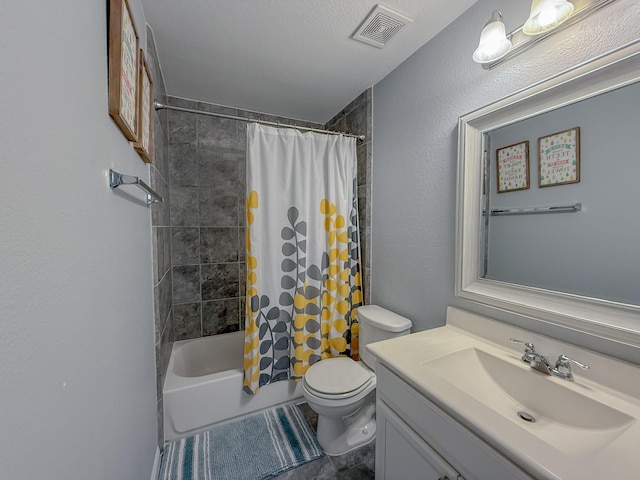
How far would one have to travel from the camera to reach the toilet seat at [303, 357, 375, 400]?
4.46 ft

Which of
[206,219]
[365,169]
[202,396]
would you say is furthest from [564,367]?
[206,219]

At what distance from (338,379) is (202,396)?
2.81 ft

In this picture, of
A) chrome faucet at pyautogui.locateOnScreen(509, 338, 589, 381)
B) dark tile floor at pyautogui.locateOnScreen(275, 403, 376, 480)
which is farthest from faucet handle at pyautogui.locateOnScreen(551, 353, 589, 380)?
dark tile floor at pyautogui.locateOnScreen(275, 403, 376, 480)

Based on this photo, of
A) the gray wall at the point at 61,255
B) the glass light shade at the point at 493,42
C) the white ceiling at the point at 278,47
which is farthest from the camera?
the white ceiling at the point at 278,47

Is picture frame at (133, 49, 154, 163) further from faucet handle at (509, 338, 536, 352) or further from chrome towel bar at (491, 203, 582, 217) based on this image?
faucet handle at (509, 338, 536, 352)

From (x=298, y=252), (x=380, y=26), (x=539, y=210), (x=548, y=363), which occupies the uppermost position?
(x=380, y=26)

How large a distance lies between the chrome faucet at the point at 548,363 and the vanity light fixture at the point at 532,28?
1142mm

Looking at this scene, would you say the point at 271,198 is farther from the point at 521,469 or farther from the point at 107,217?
the point at 521,469

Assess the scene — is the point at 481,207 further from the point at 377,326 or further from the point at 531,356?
the point at 377,326

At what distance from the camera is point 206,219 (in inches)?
86.6

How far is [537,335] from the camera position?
97cm

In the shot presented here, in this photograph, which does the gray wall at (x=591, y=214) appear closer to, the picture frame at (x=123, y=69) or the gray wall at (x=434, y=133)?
the gray wall at (x=434, y=133)

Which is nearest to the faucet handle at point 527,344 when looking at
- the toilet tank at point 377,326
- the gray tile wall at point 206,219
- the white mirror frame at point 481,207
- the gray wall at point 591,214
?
the white mirror frame at point 481,207

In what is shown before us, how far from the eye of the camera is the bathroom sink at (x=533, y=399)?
701 mm
